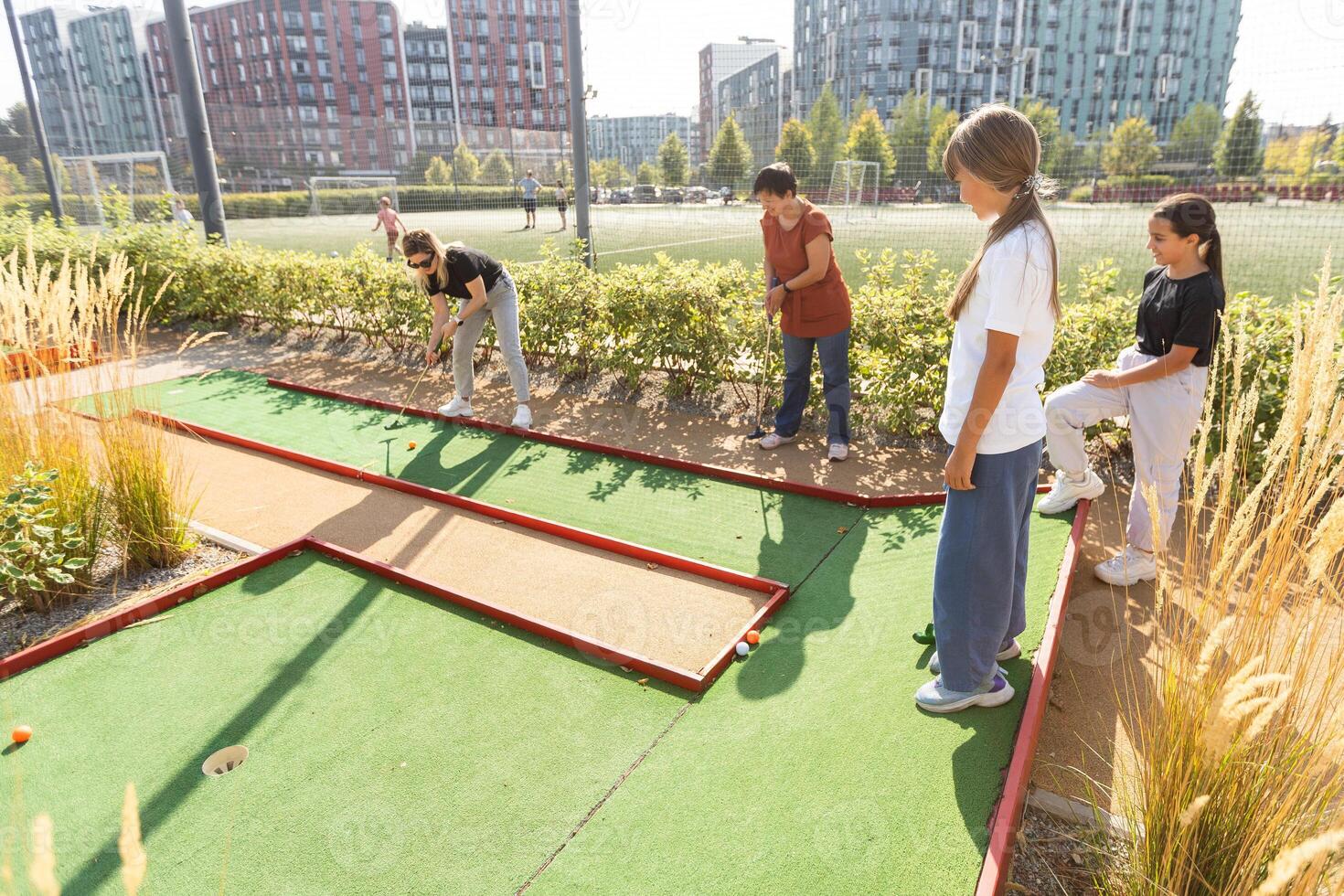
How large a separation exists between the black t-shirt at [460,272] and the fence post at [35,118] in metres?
12.7

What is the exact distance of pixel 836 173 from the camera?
59.2 ft

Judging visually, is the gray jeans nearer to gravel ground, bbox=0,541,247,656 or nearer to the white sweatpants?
gravel ground, bbox=0,541,247,656

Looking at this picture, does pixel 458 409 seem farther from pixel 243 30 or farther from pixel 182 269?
pixel 243 30

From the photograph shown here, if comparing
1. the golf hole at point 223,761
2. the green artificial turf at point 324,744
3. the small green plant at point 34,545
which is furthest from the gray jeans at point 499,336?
the golf hole at point 223,761

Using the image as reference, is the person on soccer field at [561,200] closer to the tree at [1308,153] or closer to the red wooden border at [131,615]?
the red wooden border at [131,615]

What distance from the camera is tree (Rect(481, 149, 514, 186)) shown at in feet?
37.0

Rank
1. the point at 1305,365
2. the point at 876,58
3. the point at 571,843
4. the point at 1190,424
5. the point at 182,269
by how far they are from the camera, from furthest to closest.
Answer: the point at 876,58, the point at 182,269, the point at 1190,424, the point at 571,843, the point at 1305,365

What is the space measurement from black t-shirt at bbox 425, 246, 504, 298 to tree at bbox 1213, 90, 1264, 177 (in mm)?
10029

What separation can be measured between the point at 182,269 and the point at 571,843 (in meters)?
9.66

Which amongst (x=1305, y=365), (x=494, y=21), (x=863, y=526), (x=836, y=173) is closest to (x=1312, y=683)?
(x=1305, y=365)

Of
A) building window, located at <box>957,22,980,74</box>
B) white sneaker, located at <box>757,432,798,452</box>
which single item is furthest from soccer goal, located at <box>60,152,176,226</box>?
building window, located at <box>957,22,980,74</box>

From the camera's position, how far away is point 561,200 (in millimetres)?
10531

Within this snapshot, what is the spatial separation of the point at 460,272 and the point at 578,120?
314 cm

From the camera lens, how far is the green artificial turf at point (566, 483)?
13.0ft
